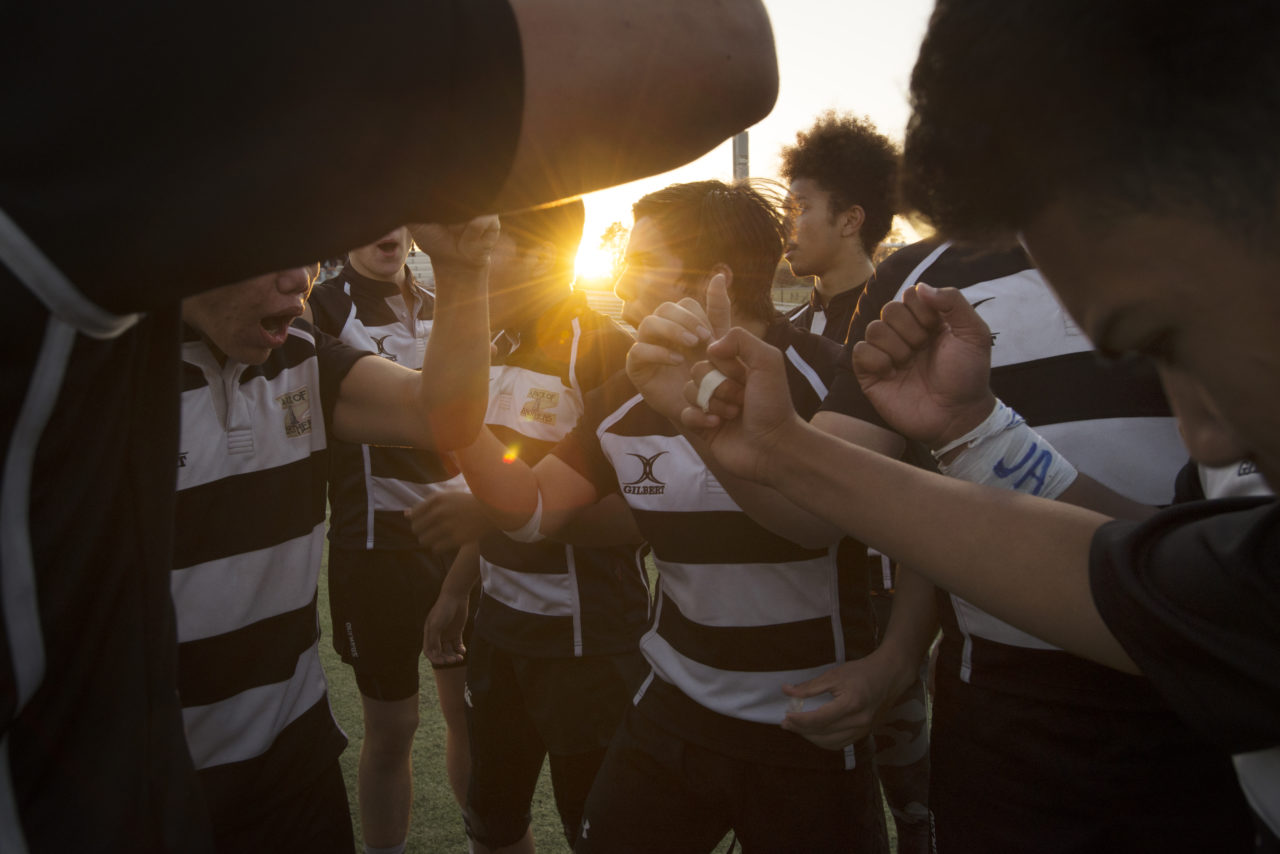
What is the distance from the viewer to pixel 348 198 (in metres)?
0.61

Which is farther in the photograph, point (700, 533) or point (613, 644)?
point (613, 644)

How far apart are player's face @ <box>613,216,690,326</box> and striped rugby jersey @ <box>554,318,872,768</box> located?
1.48 ft

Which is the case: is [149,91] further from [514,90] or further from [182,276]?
[514,90]

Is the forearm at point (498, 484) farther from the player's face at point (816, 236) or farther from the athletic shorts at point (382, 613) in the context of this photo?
the player's face at point (816, 236)

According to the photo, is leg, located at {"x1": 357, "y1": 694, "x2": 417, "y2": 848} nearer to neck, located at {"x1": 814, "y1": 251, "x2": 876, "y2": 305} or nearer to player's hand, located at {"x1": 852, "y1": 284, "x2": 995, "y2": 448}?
player's hand, located at {"x1": 852, "y1": 284, "x2": 995, "y2": 448}

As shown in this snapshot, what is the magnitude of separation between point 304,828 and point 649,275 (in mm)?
1870

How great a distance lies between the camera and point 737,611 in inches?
85.4

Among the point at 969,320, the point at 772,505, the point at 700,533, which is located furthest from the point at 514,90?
the point at 700,533

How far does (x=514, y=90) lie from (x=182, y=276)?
30 centimetres

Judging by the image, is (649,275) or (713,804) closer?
(713,804)

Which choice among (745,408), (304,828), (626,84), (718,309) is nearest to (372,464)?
(304,828)

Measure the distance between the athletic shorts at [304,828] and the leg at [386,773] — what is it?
58.2 inches

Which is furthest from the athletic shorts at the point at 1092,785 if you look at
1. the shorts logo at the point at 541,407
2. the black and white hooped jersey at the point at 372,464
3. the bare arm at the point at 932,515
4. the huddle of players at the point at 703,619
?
the black and white hooped jersey at the point at 372,464

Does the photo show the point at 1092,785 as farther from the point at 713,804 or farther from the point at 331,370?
the point at 331,370
